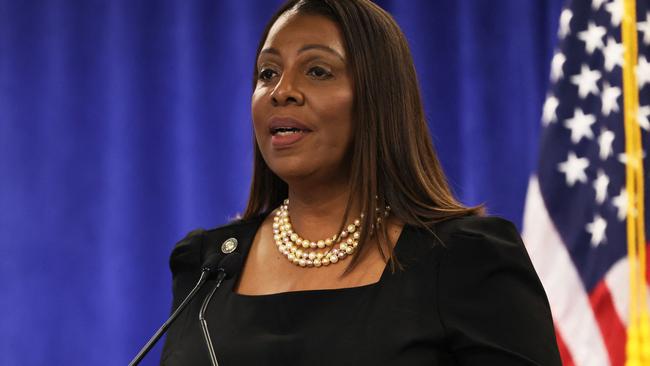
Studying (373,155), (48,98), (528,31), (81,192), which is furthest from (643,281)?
(48,98)

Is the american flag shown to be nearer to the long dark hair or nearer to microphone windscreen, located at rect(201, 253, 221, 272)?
the long dark hair

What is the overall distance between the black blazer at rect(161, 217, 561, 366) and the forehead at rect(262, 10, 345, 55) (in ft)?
1.18

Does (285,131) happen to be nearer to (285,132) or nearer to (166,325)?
(285,132)

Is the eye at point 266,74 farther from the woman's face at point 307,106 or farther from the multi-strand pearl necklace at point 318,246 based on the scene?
the multi-strand pearl necklace at point 318,246

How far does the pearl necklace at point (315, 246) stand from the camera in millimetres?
1611

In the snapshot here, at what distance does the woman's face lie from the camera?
158cm

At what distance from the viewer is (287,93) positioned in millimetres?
1581

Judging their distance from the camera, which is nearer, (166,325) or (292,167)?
(166,325)

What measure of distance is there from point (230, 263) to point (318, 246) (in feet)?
0.52

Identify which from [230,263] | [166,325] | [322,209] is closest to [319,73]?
[322,209]

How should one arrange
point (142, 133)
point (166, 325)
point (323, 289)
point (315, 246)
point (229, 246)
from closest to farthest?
point (166, 325), point (323, 289), point (315, 246), point (229, 246), point (142, 133)

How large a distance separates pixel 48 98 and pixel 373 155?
1.84 meters

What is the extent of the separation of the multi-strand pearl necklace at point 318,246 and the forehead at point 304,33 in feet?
1.03

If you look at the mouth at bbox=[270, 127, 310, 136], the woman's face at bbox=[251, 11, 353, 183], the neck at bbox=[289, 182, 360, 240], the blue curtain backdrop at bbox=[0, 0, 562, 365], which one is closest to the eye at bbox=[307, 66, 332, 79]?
the woman's face at bbox=[251, 11, 353, 183]
